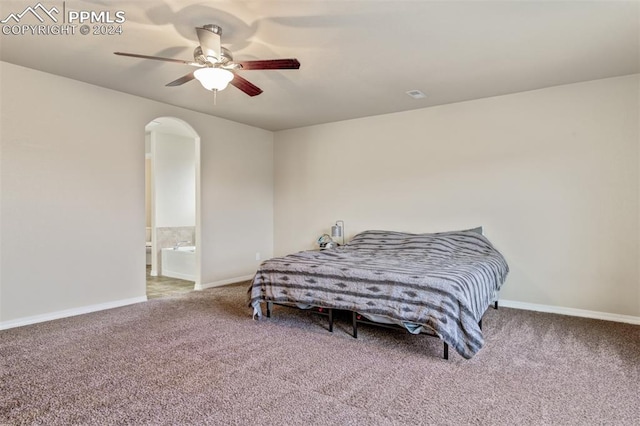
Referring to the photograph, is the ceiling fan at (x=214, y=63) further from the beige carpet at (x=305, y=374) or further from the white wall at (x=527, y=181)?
the white wall at (x=527, y=181)

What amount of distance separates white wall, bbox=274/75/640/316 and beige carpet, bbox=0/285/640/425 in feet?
2.17

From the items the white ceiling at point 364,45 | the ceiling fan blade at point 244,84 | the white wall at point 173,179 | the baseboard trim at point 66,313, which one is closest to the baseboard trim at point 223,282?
the baseboard trim at point 66,313

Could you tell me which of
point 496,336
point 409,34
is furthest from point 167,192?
point 496,336

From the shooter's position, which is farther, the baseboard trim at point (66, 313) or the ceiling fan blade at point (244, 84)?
the baseboard trim at point (66, 313)

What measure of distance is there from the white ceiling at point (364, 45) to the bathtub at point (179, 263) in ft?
8.90

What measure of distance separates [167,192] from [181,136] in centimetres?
114

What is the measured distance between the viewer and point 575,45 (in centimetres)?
308

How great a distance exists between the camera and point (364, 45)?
3.05 metres

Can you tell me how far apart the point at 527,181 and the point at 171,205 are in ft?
19.2

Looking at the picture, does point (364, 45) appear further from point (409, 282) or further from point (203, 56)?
point (409, 282)

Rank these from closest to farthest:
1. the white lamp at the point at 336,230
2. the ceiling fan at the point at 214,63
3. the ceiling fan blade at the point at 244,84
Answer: the ceiling fan at the point at 214,63
the ceiling fan blade at the point at 244,84
the white lamp at the point at 336,230

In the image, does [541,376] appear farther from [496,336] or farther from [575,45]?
[575,45]

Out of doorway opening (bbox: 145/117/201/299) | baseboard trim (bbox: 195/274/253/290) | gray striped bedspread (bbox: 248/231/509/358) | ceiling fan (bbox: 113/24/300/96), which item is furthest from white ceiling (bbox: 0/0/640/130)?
baseboard trim (bbox: 195/274/253/290)

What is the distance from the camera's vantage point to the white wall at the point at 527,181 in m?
3.81
